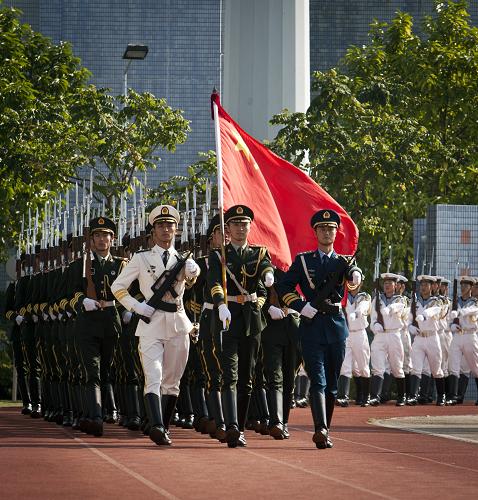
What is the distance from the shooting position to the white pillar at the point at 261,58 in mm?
45719

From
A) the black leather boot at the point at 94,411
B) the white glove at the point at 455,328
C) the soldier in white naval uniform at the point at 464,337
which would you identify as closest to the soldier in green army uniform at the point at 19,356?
the black leather boot at the point at 94,411

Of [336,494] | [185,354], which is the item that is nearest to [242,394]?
Answer: [185,354]

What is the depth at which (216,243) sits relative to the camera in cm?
1520

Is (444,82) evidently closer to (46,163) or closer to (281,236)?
(46,163)

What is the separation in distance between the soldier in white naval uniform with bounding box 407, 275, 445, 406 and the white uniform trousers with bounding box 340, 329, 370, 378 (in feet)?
3.40

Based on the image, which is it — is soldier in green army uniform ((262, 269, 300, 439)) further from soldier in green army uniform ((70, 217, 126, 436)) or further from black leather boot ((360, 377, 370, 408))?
black leather boot ((360, 377, 370, 408))

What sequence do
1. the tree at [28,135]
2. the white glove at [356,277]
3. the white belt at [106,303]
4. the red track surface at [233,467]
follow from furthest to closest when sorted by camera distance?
1. the tree at [28,135]
2. the white belt at [106,303]
3. the white glove at [356,277]
4. the red track surface at [233,467]

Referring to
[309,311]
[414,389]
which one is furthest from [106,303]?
[414,389]

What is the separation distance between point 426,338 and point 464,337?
2.88ft

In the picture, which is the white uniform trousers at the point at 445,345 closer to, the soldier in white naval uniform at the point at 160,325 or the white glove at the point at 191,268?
the soldier in white naval uniform at the point at 160,325

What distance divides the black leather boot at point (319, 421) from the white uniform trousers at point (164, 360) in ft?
4.02

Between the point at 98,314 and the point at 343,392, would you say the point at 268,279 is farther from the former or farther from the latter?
the point at 343,392

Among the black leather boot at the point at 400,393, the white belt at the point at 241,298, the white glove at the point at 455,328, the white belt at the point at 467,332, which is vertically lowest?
→ the black leather boot at the point at 400,393

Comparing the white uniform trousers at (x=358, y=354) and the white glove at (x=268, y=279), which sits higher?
the white glove at (x=268, y=279)
